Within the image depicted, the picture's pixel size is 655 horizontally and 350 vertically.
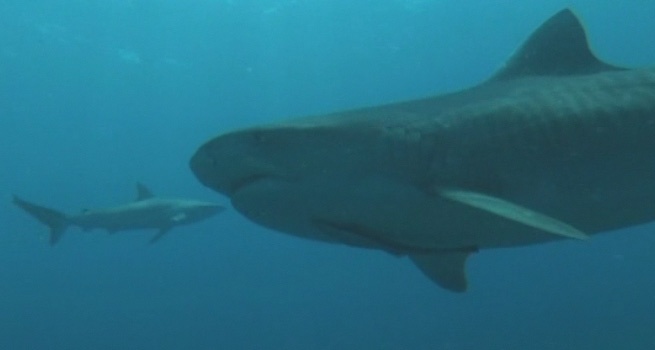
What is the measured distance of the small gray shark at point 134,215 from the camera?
48.4 ft

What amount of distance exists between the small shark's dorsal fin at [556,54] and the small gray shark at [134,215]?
1135 centimetres

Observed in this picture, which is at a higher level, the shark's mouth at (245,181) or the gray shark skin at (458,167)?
the shark's mouth at (245,181)

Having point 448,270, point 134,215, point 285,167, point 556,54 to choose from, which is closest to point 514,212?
point 285,167

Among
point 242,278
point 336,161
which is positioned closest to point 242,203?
point 336,161

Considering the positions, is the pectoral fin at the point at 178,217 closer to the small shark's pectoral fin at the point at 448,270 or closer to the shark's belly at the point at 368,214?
the small shark's pectoral fin at the point at 448,270

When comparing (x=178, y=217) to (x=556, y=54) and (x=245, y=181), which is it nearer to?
(x=556, y=54)

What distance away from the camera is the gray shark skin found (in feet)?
12.5

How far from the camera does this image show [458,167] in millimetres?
4082

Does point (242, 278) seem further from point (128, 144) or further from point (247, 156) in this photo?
point (247, 156)

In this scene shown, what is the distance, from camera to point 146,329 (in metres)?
37.6

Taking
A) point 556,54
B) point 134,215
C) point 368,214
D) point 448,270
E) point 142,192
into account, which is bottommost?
point 448,270

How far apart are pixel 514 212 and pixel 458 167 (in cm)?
59

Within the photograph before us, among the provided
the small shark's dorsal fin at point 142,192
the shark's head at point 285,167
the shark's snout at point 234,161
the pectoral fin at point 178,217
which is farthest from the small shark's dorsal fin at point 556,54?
the small shark's dorsal fin at point 142,192

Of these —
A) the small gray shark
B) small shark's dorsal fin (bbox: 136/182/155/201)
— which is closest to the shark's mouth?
the small gray shark
